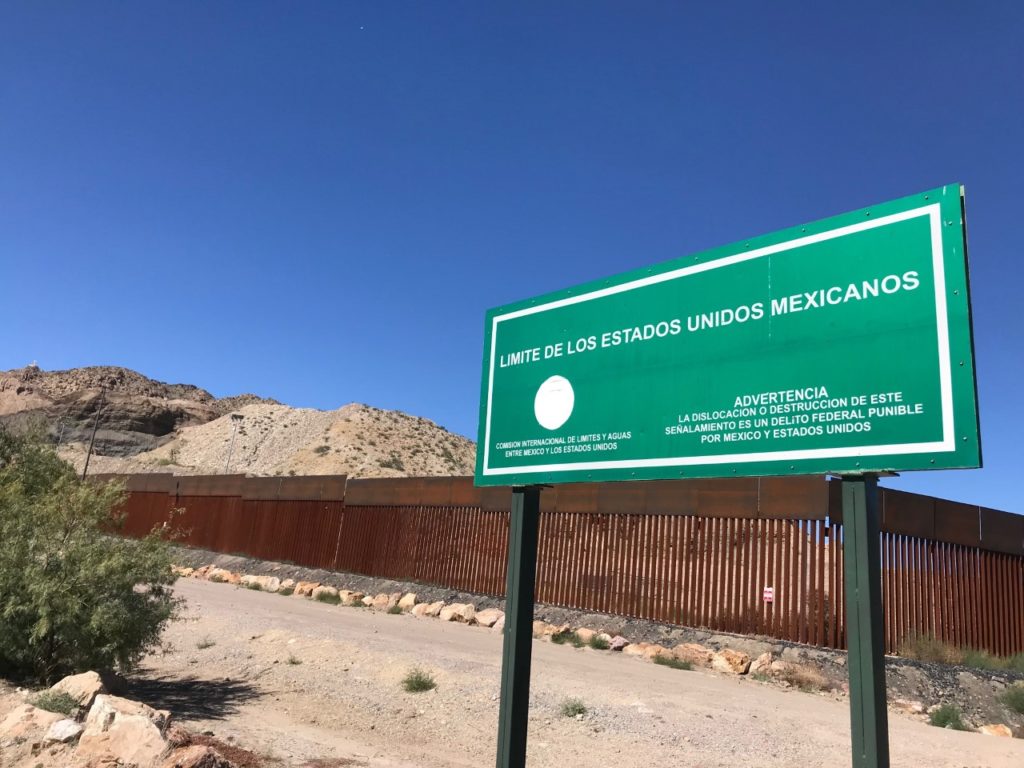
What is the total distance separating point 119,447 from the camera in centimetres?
8538

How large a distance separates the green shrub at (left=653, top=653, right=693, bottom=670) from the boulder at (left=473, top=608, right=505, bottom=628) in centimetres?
457

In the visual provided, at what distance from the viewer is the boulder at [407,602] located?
18406 millimetres

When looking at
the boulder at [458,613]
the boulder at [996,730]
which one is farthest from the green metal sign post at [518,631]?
the boulder at [458,613]

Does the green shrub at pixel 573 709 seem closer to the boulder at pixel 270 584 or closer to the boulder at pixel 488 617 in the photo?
the boulder at pixel 488 617

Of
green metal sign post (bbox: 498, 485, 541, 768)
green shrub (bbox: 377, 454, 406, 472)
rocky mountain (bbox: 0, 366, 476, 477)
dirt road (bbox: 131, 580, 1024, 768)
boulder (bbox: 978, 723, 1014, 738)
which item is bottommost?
boulder (bbox: 978, 723, 1014, 738)

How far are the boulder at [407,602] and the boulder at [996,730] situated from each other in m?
12.4

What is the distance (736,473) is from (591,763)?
4426 millimetres

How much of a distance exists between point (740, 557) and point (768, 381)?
1118cm

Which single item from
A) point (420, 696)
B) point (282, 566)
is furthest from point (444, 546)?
point (420, 696)

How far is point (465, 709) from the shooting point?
26.3 feet

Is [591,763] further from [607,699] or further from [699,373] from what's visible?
[699,373]

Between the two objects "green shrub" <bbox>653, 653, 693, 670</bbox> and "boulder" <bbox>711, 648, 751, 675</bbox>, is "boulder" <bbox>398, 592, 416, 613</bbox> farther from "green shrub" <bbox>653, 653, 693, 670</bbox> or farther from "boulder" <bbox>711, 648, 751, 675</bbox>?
"boulder" <bbox>711, 648, 751, 675</bbox>

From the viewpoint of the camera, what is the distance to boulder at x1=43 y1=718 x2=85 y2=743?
17.2ft

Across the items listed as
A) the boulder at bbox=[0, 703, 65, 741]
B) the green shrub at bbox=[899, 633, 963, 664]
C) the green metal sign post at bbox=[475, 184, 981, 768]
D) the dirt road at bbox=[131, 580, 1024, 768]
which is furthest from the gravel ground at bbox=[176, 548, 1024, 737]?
the green metal sign post at bbox=[475, 184, 981, 768]
